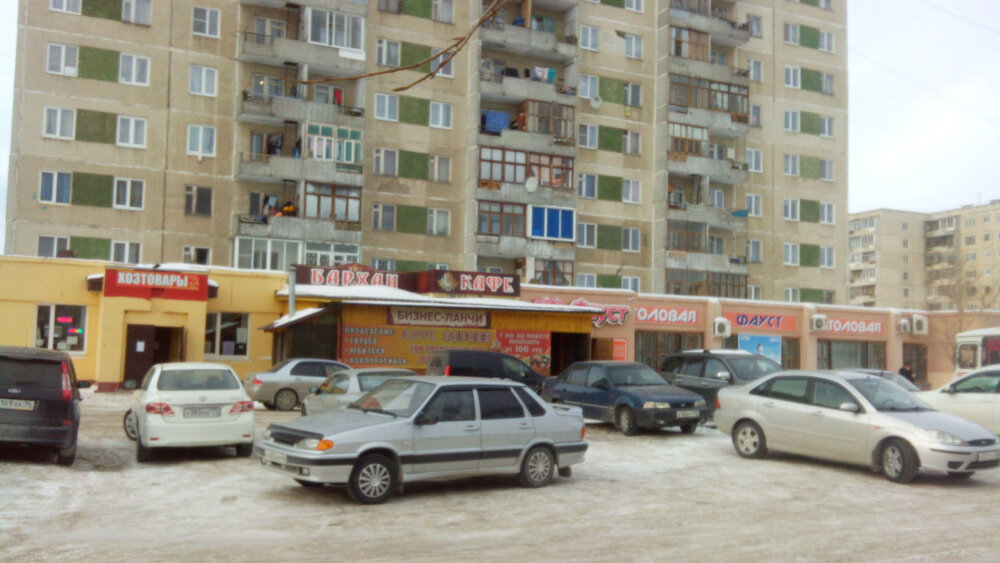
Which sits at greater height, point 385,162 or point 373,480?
point 385,162

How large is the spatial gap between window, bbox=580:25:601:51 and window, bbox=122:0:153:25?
71.0ft

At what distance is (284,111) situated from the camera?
126 ft

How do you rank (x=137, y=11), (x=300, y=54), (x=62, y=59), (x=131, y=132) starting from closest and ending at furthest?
(x=62, y=59)
(x=131, y=132)
(x=137, y=11)
(x=300, y=54)

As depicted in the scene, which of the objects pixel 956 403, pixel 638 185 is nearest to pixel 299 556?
pixel 956 403

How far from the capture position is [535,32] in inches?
1738

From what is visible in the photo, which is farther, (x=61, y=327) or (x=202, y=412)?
(x=61, y=327)

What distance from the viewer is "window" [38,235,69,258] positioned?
35781 millimetres

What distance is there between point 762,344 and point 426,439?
3513 cm

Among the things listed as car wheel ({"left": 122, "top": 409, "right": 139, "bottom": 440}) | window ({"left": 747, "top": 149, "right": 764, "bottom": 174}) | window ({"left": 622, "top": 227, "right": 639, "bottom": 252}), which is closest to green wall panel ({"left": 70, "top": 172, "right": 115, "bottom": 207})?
car wheel ({"left": 122, "top": 409, "right": 139, "bottom": 440})

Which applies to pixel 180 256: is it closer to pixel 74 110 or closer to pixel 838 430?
pixel 74 110

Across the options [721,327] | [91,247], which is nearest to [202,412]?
[91,247]

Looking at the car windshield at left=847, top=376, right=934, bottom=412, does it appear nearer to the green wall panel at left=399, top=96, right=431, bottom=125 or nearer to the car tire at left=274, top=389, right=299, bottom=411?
the car tire at left=274, top=389, right=299, bottom=411

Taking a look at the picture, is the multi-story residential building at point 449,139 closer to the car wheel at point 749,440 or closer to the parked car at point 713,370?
the parked car at point 713,370

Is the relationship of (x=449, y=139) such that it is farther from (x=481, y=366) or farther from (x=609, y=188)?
(x=481, y=366)
